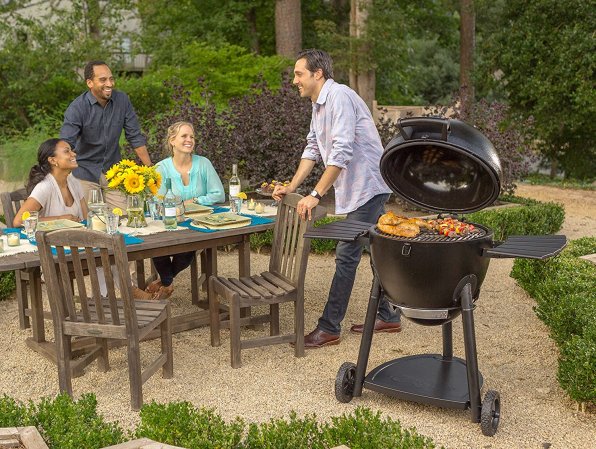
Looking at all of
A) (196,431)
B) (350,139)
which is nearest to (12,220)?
(350,139)

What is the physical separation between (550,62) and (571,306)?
12.2 m

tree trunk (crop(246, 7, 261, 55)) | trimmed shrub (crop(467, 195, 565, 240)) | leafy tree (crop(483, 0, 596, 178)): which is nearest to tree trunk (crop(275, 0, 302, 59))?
tree trunk (crop(246, 7, 261, 55))

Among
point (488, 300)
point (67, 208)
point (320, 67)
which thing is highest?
point (320, 67)

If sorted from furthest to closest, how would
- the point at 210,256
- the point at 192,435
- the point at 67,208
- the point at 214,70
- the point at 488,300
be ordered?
the point at 214,70 < the point at 488,300 < the point at 210,256 < the point at 67,208 < the point at 192,435

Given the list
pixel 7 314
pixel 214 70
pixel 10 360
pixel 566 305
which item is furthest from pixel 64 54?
pixel 566 305

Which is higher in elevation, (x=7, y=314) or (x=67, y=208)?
(x=67, y=208)

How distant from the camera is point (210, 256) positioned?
6.14 meters

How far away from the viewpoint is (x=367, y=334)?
453cm

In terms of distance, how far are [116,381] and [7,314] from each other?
1.87 meters

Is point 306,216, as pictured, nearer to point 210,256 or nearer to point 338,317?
point 338,317

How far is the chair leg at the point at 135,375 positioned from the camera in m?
4.50

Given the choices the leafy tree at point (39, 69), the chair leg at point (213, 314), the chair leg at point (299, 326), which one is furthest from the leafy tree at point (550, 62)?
the chair leg at point (213, 314)

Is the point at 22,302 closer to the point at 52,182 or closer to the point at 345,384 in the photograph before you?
the point at 52,182

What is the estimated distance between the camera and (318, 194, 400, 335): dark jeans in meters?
5.40
